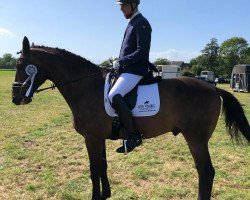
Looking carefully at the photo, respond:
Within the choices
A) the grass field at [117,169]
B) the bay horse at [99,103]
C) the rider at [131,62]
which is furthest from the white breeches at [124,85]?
the grass field at [117,169]

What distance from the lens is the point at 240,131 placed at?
5.70m

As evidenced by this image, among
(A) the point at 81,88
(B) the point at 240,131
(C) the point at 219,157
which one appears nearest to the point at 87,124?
(A) the point at 81,88

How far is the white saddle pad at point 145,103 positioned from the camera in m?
5.25

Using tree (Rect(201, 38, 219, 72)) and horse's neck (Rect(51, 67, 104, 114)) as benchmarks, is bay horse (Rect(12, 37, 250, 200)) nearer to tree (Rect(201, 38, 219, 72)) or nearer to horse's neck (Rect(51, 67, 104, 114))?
horse's neck (Rect(51, 67, 104, 114))

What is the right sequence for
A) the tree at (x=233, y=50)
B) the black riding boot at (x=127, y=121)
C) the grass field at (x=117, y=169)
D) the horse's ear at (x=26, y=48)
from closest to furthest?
the black riding boot at (x=127, y=121)
the horse's ear at (x=26, y=48)
the grass field at (x=117, y=169)
the tree at (x=233, y=50)

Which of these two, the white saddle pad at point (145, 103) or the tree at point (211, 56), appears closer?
the white saddle pad at point (145, 103)

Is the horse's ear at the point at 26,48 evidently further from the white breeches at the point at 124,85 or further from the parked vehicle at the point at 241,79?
the parked vehicle at the point at 241,79

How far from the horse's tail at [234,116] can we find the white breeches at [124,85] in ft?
4.87

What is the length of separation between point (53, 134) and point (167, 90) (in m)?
7.28

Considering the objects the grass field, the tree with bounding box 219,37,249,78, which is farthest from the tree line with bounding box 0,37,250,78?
the grass field

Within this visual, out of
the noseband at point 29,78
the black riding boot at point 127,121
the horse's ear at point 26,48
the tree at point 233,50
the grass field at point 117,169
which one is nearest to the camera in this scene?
the black riding boot at point 127,121

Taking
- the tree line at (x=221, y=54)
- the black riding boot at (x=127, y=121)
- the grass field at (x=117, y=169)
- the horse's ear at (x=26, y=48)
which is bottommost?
the grass field at (x=117, y=169)

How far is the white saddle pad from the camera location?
5.25 m

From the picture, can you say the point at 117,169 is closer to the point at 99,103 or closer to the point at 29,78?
the point at 99,103
